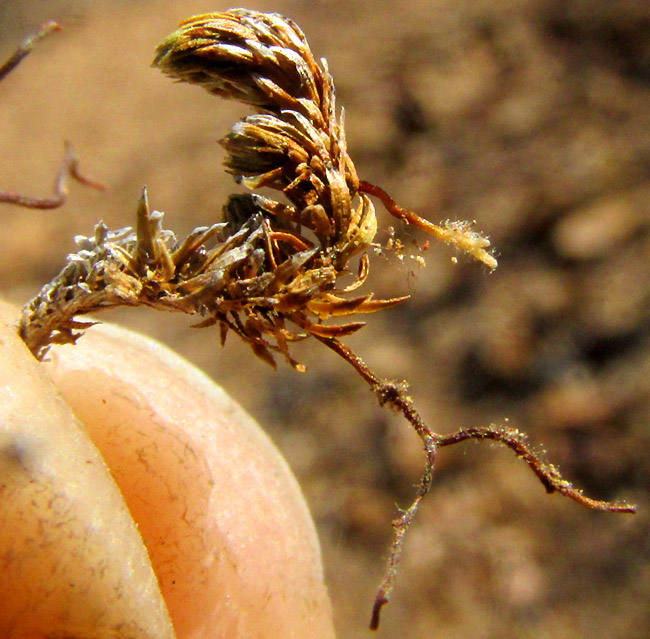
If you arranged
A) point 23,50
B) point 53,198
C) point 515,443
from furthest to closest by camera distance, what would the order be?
point 53,198 → point 23,50 → point 515,443

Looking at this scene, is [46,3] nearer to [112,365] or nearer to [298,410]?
[298,410]

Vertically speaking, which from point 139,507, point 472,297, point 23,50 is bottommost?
point 472,297

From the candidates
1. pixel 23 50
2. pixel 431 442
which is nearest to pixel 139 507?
pixel 431 442

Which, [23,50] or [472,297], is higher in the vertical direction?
[23,50]

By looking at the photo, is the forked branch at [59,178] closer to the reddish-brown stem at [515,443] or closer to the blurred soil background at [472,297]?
the blurred soil background at [472,297]

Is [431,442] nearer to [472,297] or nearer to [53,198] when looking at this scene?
[53,198]

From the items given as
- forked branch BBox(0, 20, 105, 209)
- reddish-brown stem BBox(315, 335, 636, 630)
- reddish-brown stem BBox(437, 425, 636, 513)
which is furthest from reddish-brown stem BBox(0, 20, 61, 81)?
reddish-brown stem BBox(437, 425, 636, 513)

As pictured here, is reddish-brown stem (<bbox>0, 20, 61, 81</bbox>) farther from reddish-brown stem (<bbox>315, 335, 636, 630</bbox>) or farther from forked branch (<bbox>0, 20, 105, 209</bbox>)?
reddish-brown stem (<bbox>315, 335, 636, 630</bbox>)

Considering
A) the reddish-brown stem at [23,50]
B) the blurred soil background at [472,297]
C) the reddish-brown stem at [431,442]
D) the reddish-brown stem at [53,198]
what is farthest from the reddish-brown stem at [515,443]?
the blurred soil background at [472,297]
